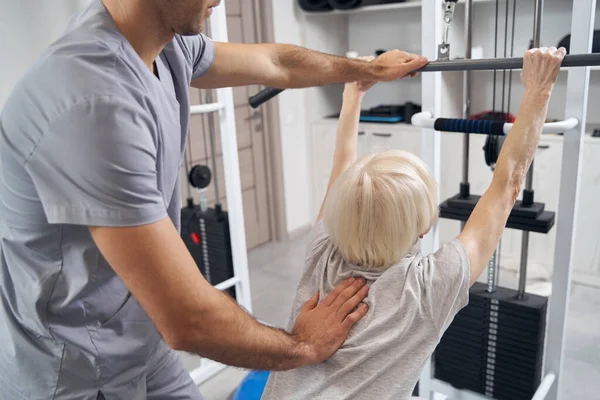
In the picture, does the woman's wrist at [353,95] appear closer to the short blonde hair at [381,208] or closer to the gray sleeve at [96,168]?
the short blonde hair at [381,208]

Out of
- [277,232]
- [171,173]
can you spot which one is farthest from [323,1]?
[171,173]

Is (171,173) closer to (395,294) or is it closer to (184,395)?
(395,294)

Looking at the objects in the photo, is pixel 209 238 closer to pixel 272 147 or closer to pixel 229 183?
pixel 229 183

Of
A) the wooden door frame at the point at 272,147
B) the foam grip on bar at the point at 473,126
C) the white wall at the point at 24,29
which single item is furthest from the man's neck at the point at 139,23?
the wooden door frame at the point at 272,147

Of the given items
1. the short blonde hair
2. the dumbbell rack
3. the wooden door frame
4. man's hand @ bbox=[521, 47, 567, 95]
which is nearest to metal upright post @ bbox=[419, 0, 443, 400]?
man's hand @ bbox=[521, 47, 567, 95]

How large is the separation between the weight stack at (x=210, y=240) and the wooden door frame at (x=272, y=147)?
1.69 metres

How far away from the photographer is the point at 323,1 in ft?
12.9

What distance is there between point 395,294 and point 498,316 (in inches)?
33.1

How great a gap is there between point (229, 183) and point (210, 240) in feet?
1.07

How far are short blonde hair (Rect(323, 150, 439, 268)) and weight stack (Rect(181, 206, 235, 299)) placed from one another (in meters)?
1.46

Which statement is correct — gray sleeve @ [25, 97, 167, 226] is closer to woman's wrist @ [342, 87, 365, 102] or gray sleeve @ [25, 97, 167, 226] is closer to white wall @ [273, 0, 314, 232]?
woman's wrist @ [342, 87, 365, 102]

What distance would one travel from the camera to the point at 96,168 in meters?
0.80

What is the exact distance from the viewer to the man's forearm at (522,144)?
3.73ft

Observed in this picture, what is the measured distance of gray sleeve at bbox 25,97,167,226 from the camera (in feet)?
2.63
